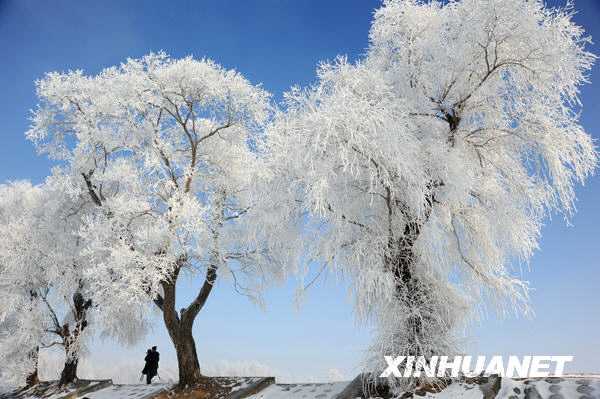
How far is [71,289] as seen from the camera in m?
18.5

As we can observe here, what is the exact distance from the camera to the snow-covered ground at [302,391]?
13.2m

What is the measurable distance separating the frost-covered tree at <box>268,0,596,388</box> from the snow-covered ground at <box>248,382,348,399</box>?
2.65 meters

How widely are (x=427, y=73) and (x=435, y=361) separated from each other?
663 cm

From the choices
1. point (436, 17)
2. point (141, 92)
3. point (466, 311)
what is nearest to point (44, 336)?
point (141, 92)

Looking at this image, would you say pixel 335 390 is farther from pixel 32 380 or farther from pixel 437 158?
pixel 32 380

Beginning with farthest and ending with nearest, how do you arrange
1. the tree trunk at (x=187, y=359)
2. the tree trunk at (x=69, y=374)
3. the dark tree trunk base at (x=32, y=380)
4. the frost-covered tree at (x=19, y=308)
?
the dark tree trunk base at (x=32, y=380) < the tree trunk at (x=69, y=374) < the frost-covered tree at (x=19, y=308) < the tree trunk at (x=187, y=359)

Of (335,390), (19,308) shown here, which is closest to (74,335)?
(19,308)

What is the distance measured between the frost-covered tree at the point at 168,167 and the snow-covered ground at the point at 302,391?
8.99ft

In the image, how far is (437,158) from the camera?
1105cm

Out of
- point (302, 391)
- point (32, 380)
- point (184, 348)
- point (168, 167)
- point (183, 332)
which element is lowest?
point (302, 391)

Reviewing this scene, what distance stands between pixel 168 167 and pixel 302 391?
828cm

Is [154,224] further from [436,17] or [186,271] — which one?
[436,17]

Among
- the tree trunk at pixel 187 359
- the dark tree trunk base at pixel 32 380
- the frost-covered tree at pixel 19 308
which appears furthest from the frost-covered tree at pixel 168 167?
the dark tree trunk base at pixel 32 380

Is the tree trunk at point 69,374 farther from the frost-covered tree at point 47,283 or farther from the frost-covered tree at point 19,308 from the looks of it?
the frost-covered tree at point 19,308
